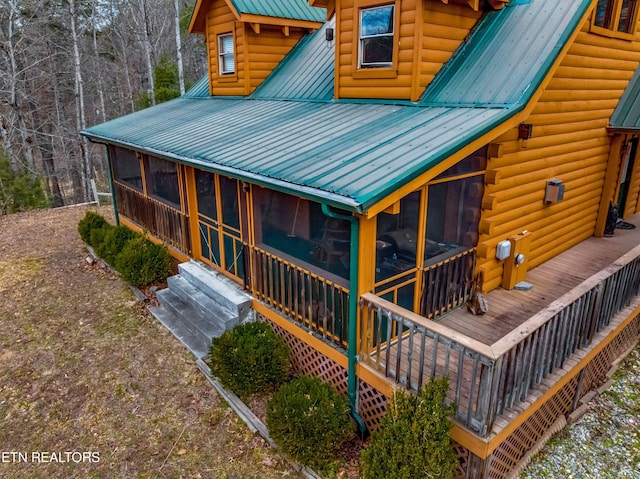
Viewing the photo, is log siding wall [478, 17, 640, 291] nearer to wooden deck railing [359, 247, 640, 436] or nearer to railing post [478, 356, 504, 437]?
wooden deck railing [359, 247, 640, 436]

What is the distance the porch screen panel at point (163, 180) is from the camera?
9016mm

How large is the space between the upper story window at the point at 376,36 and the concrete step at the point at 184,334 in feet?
16.9

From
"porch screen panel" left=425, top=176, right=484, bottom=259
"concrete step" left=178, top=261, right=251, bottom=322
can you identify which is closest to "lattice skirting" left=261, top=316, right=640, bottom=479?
"concrete step" left=178, top=261, right=251, bottom=322

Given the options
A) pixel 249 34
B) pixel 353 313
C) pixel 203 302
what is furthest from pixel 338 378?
pixel 249 34

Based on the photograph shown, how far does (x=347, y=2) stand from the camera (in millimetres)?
7184

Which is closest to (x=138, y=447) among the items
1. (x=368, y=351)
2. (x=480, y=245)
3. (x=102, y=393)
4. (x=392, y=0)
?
(x=102, y=393)

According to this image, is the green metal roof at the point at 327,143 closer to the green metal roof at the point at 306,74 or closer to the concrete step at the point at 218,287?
the green metal roof at the point at 306,74

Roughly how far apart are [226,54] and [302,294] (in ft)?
25.3

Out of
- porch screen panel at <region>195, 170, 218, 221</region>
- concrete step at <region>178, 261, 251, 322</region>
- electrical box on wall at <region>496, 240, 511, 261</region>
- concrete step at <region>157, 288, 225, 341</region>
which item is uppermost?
porch screen panel at <region>195, 170, 218, 221</region>

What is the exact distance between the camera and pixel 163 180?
9.55m

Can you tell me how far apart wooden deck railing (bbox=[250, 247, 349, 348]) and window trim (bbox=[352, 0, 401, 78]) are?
3272 millimetres

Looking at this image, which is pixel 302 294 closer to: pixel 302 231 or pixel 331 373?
pixel 302 231

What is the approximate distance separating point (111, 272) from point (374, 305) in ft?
25.3

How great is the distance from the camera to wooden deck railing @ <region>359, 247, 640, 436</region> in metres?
3.83
